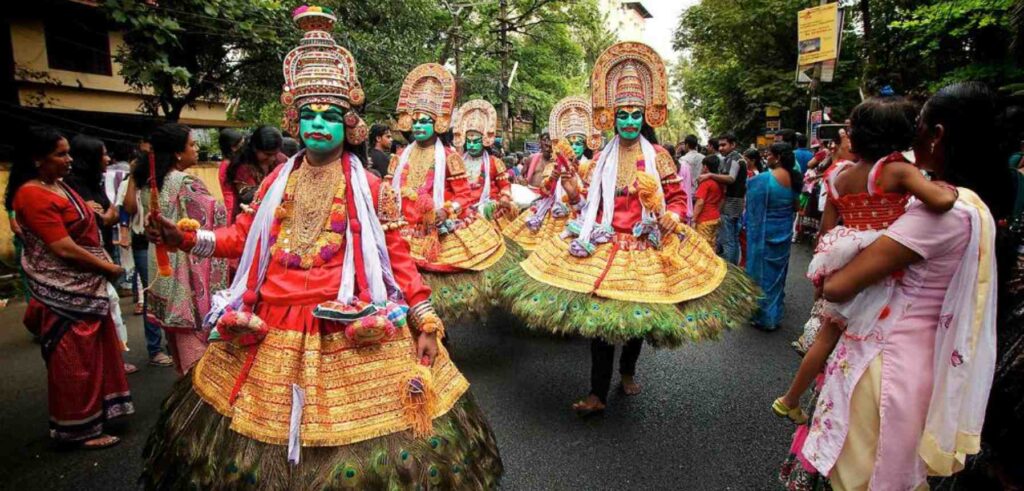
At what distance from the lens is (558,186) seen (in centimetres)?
530

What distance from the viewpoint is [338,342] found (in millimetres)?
2408

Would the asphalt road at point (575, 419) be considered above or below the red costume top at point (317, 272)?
below

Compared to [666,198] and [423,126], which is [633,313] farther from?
[423,126]

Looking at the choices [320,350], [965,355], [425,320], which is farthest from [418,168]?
[965,355]

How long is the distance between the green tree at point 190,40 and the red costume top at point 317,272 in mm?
3391

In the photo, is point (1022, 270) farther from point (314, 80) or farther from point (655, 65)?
point (314, 80)

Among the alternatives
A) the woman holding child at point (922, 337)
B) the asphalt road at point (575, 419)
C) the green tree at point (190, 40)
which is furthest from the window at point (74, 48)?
the woman holding child at point (922, 337)

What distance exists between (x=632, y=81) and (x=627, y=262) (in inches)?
55.6

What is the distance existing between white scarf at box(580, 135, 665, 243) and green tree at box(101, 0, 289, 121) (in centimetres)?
403

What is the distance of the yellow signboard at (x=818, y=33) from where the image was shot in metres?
11.4

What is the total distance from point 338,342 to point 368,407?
0.32 meters

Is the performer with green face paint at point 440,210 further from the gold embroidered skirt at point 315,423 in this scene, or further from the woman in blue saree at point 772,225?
the woman in blue saree at point 772,225

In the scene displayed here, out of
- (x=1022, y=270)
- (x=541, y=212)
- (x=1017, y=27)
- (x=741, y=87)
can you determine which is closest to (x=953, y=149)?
(x=1022, y=270)

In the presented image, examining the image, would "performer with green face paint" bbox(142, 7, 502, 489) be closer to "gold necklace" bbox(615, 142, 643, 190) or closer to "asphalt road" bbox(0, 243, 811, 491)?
"asphalt road" bbox(0, 243, 811, 491)
